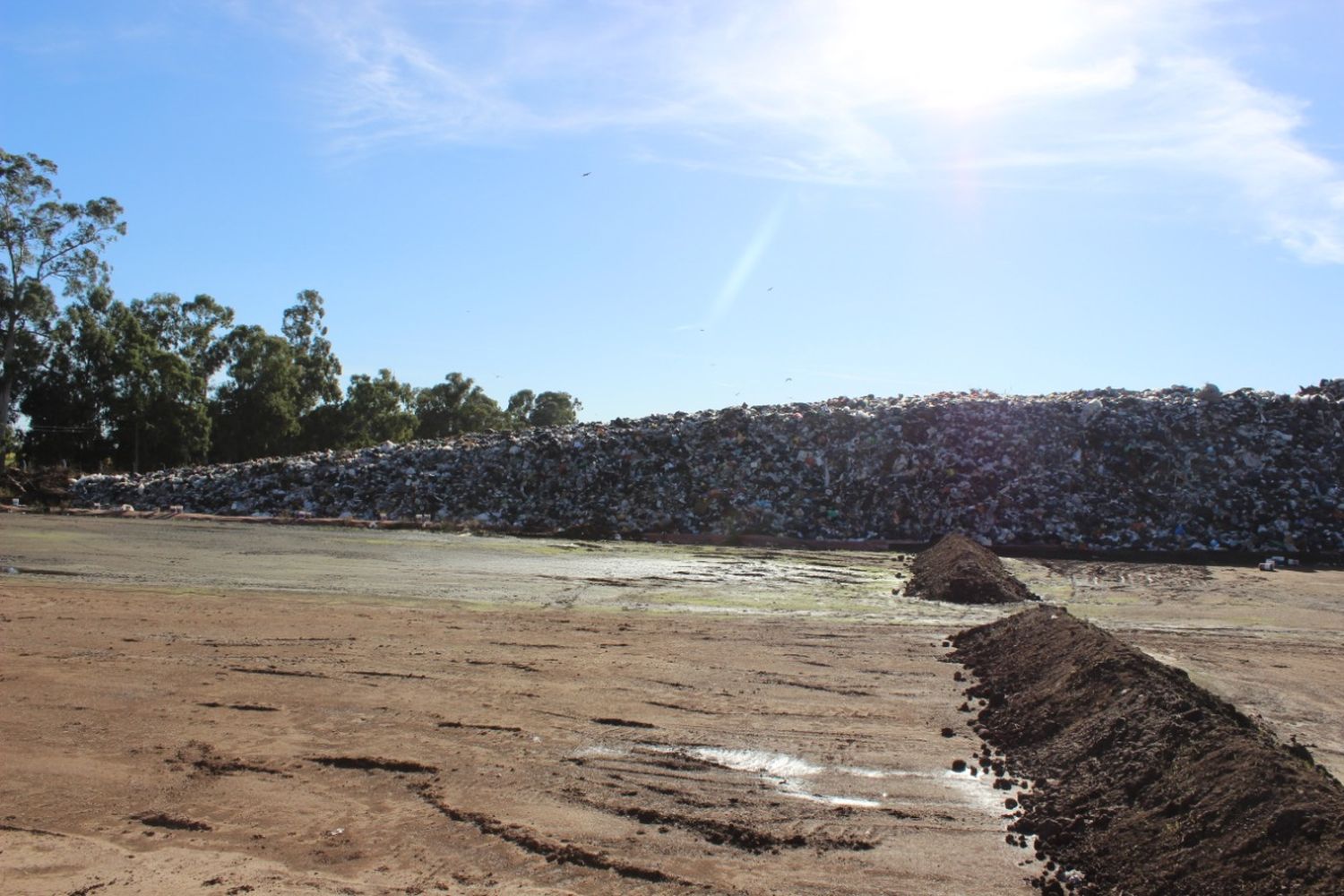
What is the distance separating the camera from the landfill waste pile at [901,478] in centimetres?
1688

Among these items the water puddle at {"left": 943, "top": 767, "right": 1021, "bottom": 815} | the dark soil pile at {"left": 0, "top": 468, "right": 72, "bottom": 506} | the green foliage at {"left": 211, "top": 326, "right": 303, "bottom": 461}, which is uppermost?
the green foliage at {"left": 211, "top": 326, "right": 303, "bottom": 461}

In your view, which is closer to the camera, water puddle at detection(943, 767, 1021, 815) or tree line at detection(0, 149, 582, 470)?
water puddle at detection(943, 767, 1021, 815)

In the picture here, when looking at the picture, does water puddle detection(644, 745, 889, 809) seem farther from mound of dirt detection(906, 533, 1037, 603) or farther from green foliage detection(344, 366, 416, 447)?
green foliage detection(344, 366, 416, 447)

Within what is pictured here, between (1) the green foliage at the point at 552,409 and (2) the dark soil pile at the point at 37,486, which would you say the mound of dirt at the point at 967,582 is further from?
(1) the green foliage at the point at 552,409

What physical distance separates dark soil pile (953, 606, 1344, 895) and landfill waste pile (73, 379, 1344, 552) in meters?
12.3

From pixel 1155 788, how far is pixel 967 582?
6.82 meters

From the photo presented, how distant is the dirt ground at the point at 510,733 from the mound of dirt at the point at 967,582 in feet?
3.17

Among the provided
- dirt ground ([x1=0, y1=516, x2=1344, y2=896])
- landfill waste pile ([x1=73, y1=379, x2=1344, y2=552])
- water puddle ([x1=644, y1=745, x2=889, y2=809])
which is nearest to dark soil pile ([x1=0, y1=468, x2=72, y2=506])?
landfill waste pile ([x1=73, y1=379, x2=1344, y2=552])

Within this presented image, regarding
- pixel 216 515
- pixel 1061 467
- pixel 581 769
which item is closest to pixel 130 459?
pixel 216 515

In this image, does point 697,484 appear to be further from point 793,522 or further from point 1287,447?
point 1287,447

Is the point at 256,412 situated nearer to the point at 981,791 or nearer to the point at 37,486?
the point at 37,486

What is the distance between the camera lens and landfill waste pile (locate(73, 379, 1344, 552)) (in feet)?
55.4

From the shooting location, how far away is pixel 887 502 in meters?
18.0

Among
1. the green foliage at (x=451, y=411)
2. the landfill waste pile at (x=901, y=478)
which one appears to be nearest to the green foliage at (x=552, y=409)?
the green foliage at (x=451, y=411)
